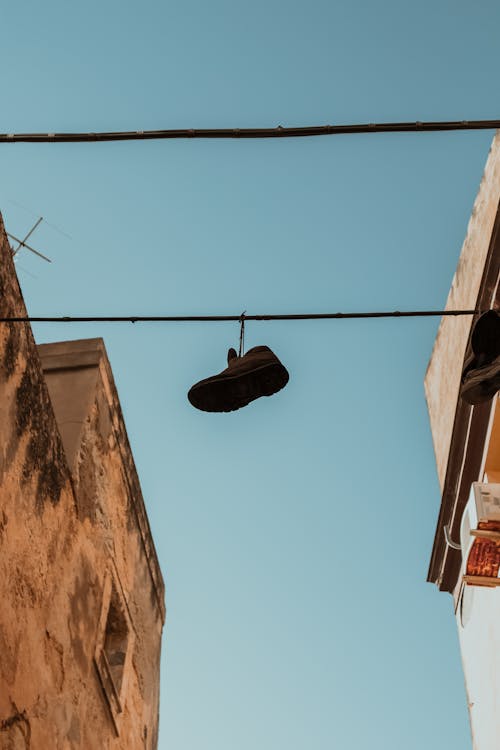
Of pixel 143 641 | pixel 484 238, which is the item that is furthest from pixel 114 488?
pixel 484 238

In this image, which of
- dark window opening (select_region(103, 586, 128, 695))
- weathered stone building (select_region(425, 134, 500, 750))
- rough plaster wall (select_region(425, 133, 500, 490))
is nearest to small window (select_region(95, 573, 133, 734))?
dark window opening (select_region(103, 586, 128, 695))

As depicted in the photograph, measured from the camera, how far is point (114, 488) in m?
6.48

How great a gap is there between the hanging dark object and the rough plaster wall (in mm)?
3896

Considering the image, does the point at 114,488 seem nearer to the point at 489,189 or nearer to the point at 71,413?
the point at 71,413

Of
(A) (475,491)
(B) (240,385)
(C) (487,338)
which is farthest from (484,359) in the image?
(A) (475,491)

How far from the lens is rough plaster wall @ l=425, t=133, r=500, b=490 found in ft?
24.9

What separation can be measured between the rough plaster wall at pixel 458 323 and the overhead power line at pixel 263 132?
155 inches

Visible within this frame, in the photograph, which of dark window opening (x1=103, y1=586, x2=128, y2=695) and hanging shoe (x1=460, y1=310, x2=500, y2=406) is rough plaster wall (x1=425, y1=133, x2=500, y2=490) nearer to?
hanging shoe (x1=460, y1=310, x2=500, y2=406)

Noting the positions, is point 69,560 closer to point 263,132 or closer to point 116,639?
point 116,639

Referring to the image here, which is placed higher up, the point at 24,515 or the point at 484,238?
the point at 484,238

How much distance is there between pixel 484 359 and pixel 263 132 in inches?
61.7

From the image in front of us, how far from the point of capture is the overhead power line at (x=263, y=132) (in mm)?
3518

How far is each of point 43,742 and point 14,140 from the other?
10.4 ft

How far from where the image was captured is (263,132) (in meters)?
3.52
